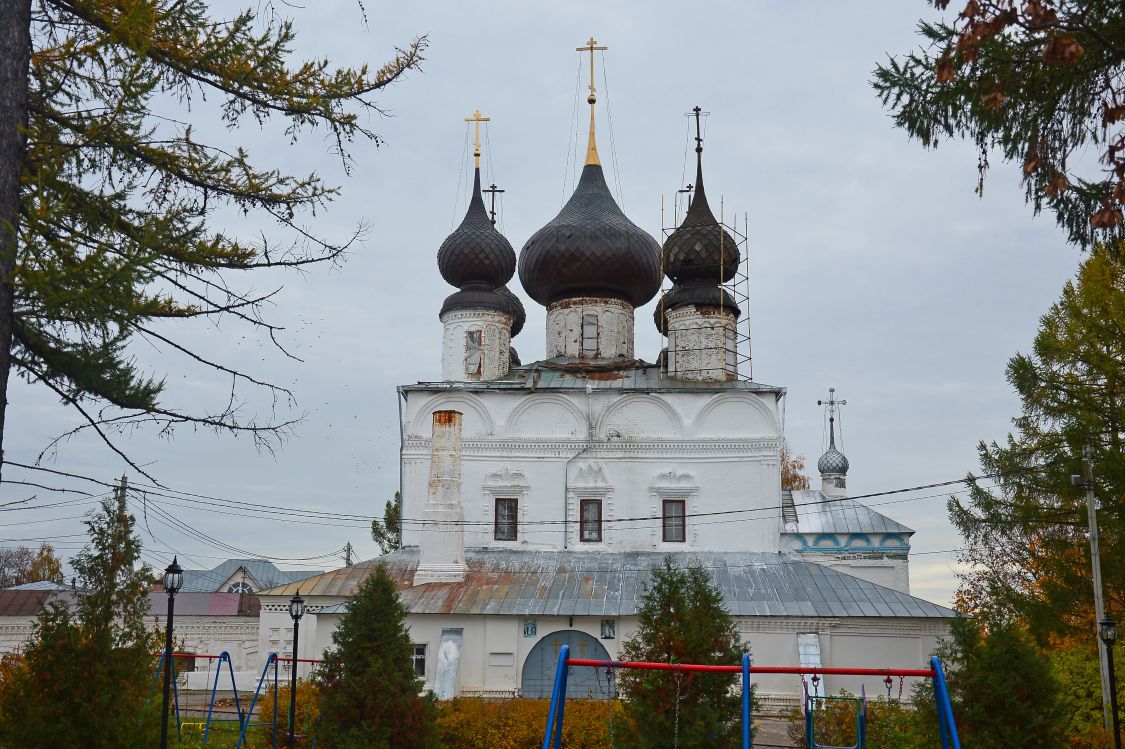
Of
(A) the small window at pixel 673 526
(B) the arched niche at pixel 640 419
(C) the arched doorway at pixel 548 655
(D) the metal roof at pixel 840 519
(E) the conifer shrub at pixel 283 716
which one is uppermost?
(B) the arched niche at pixel 640 419

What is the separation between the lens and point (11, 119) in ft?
21.9

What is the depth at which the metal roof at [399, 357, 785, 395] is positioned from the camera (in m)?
20.6

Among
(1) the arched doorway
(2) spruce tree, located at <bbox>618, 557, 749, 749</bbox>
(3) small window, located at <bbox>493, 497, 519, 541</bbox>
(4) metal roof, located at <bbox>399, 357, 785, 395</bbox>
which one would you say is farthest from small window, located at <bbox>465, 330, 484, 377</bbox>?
(2) spruce tree, located at <bbox>618, 557, 749, 749</bbox>

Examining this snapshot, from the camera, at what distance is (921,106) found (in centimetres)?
666

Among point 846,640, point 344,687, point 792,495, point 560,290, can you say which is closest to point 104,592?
point 344,687

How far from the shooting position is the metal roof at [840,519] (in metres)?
25.7

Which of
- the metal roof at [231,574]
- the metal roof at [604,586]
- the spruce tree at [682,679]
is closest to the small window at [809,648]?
the metal roof at [604,586]

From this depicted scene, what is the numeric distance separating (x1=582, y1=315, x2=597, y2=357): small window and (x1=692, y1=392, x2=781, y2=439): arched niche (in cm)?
300

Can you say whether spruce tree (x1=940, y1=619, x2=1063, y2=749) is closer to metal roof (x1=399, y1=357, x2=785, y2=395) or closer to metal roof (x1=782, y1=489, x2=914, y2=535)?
metal roof (x1=399, y1=357, x2=785, y2=395)

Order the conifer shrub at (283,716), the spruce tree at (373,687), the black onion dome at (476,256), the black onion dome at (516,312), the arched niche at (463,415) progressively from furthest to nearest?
1. the black onion dome at (516,312)
2. the black onion dome at (476,256)
3. the arched niche at (463,415)
4. the conifer shrub at (283,716)
5. the spruce tree at (373,687)

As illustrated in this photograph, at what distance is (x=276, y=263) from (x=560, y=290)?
15.7 metres

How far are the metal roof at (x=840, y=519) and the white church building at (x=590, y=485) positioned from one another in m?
0.78

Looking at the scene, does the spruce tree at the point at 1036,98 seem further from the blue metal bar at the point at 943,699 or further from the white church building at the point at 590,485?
the white church building at the point at 590,485

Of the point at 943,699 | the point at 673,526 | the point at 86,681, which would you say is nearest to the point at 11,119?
the point at 86,681
